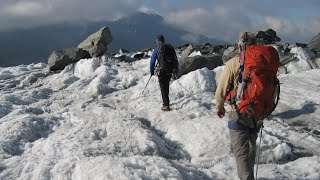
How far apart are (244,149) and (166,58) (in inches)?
298

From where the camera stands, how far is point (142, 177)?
977cm

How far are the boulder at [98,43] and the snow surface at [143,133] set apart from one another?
7434mm

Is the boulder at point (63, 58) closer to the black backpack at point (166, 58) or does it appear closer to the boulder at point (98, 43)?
the boulder at point (98, 43)

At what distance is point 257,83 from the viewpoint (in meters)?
8.09

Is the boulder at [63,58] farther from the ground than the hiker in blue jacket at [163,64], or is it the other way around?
the hiker in blue jacket at [163,64]

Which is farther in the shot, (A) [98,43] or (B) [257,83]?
(A) [98,43]

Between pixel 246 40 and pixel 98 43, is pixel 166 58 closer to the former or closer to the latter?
pixel 246 40

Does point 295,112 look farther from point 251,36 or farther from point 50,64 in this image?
point 50,64

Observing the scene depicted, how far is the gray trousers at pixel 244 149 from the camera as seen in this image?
8.87 metres

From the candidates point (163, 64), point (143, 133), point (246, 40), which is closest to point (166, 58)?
point (163, 64)

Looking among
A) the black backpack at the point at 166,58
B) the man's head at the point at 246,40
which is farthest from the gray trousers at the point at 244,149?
the black backpack at the point at 166,58

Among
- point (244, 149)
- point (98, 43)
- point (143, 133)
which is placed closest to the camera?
point (244, 149)

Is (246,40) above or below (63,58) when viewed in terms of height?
above

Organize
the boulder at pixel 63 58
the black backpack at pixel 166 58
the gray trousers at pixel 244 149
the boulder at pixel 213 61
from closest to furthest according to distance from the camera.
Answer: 1. the gray trousers at pixel 244 149
2. the black backpack at pixel 166 58
3. the boulder at pixel 213 61
4. the boulder at pixel 63 58
